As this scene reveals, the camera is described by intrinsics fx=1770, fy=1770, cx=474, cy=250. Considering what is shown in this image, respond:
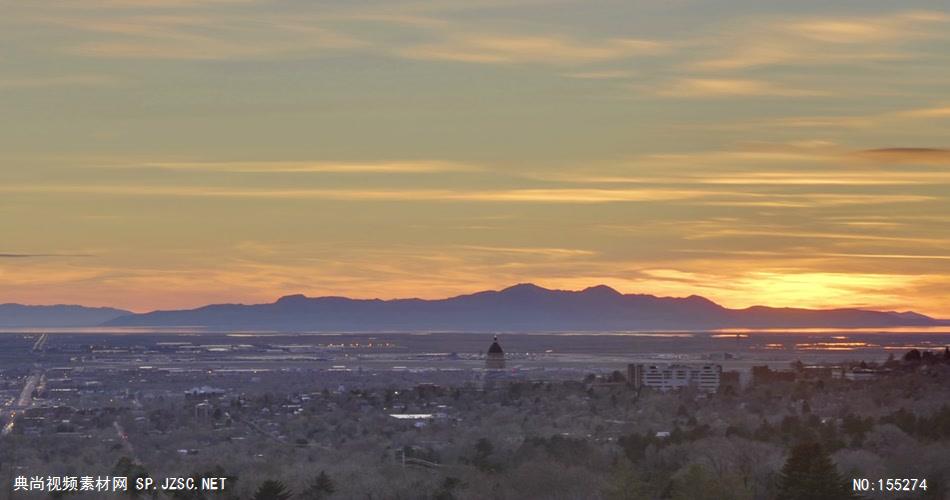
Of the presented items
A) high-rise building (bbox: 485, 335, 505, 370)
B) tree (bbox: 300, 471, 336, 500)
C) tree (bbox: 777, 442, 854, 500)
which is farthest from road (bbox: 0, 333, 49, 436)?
tree (bbox: 777, 442, 854, 500)

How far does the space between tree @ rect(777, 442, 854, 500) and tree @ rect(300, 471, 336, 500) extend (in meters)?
11.4

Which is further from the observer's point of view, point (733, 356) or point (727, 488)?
point (733, 356)

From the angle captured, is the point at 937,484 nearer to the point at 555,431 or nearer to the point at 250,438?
the point at 555,431

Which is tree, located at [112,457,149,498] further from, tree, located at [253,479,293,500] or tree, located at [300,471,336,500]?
tree, located at [300,471,336,500]

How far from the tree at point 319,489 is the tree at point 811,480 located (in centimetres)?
1138

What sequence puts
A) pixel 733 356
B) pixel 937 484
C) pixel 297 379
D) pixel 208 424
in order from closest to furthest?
pixel 937 484
pixel 208 424
pixel 297 379
pixel 733 356

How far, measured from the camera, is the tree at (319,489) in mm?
43456

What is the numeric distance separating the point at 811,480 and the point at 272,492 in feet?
40.6

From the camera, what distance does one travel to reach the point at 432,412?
85.9 metres

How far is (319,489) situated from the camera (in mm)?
44062

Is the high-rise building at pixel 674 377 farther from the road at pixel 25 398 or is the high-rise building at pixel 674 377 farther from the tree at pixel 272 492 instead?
the tree at pixel 272 492

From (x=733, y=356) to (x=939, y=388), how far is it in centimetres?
8915

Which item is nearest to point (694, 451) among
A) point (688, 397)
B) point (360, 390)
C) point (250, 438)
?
point (250, 438)

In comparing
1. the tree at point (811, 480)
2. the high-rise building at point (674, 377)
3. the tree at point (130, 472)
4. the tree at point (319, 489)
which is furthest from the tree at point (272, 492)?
the high-rise building at point (674, 377)
